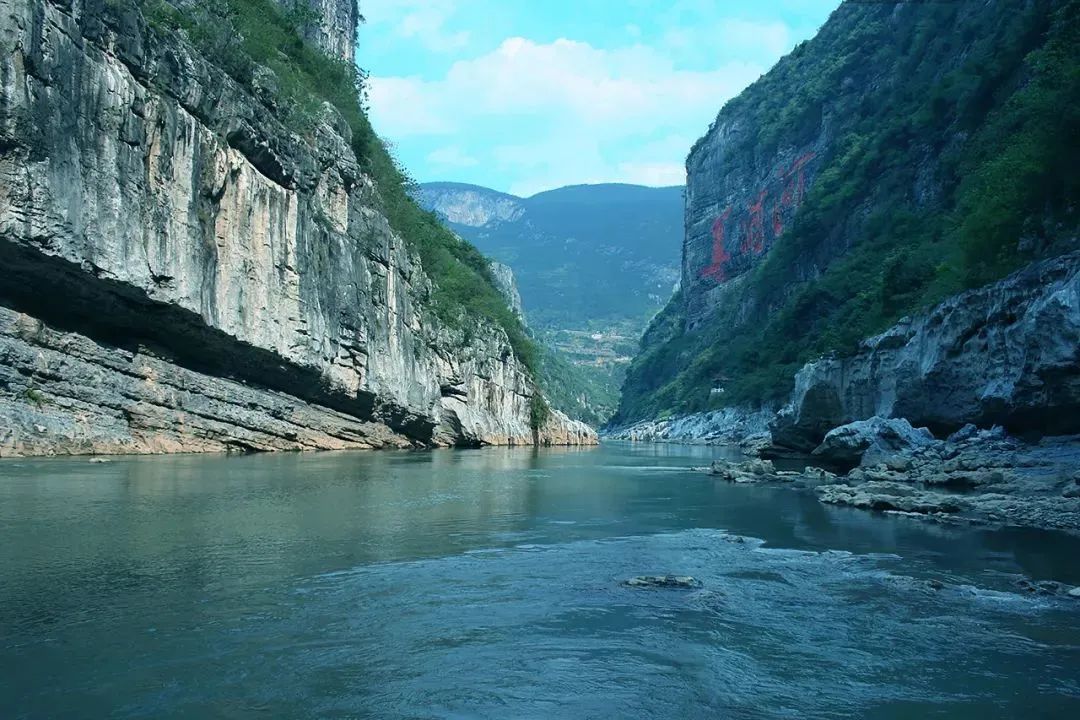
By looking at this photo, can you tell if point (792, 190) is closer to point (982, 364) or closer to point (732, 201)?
point (732, 201)

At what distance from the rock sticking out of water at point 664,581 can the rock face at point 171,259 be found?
2190 cm

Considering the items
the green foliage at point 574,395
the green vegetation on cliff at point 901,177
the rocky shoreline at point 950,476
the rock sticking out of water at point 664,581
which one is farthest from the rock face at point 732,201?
the rock sticking out of water at point 664,581

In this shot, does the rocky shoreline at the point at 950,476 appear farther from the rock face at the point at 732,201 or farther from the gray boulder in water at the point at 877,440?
the rock face at the point at 732,201

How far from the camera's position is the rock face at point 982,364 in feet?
58.1

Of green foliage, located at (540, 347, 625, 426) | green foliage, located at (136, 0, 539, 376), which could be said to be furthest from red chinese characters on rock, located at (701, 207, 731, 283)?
green foliage, located at (136, 0, 539, 376)

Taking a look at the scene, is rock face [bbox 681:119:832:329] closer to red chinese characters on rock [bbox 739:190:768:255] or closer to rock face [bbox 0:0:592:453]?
red chinese characters on rock [bbox 739:190:768:255]

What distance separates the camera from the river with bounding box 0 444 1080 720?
18.4ft

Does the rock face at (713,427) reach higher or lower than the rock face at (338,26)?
lower

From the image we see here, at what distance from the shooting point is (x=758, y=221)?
117 metres

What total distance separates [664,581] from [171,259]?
25736 mm

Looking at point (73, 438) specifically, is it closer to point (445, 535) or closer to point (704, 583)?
point (445, 535)

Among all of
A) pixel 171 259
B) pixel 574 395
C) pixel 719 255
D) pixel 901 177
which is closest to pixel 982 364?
pixel 171 259

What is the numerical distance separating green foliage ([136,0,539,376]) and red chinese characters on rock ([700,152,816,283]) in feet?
173

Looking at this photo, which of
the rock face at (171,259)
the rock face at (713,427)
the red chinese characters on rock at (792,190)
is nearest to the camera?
the rock face at (171,259)
